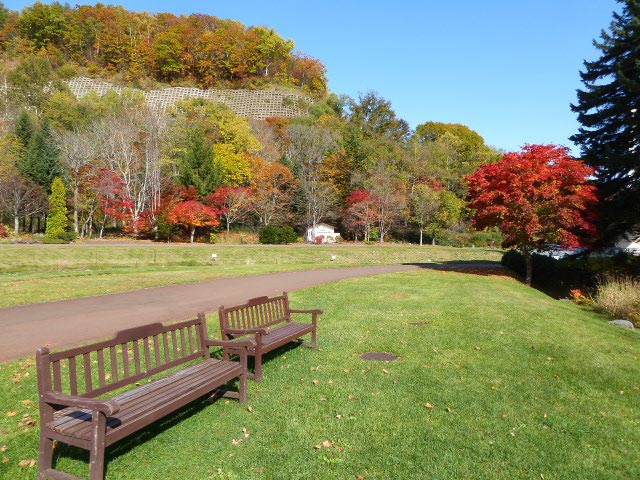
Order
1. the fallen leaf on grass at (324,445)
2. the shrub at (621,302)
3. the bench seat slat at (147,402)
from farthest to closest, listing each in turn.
A: the shrub at (621,302), the fallen leaf on grass at (324,445), the bench seat slat at (147,402)

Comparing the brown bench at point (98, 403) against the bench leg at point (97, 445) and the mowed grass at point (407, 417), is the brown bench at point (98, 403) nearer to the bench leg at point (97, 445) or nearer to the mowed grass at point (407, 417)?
the bench leg at point (97, 445)

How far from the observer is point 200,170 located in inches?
1651

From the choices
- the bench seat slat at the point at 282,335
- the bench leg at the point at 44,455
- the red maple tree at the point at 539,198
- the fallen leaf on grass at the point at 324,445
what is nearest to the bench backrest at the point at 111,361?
the bench leg at the point at 44,455

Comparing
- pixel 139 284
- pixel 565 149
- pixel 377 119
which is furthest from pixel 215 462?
pixel 377 119

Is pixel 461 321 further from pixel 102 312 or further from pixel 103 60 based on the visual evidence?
pixel 103 60

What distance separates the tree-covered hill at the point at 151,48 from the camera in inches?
3524

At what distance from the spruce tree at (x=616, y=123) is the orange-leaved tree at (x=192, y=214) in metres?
30.2

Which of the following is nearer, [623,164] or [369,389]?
[369,389]

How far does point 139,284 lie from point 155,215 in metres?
28.0

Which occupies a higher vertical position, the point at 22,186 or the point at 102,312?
the point at 22,186

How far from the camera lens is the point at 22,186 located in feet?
121

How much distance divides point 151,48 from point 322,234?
69992 mm

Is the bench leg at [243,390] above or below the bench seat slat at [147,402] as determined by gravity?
below

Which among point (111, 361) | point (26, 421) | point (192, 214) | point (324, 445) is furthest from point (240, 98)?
point (324, 445)
